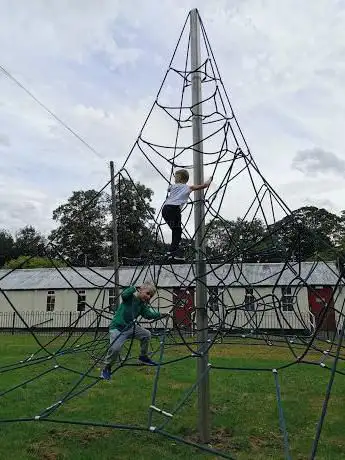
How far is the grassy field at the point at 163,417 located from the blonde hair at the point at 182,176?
2.50 meters

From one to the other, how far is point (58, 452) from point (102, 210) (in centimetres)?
3442

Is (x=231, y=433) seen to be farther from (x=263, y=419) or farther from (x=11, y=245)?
(x=11, y=245)

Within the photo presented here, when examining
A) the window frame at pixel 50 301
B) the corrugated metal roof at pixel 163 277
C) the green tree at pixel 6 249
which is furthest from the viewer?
the green tree at pixel 6 249

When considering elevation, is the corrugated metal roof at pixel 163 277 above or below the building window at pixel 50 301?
above

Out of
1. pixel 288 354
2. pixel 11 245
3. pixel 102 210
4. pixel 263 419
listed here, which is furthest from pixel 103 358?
pixel 11 245

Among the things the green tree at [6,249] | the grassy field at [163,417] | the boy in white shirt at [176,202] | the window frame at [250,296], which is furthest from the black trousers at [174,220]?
the green tree at [6,249]

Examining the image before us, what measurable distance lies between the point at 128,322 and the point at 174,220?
134cm

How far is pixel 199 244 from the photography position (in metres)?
5.16

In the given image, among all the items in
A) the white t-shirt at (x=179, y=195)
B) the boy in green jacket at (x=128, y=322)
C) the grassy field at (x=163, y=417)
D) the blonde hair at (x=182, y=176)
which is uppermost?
the blonde hair at (x=182, y=176)

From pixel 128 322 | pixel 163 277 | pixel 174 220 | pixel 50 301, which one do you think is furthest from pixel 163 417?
pixel 50 301

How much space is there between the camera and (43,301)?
921 inches

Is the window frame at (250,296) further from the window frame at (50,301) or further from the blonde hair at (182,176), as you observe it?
the window frame at (50,301)

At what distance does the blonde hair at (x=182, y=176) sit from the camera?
546cm

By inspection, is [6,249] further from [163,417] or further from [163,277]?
[163,417]
